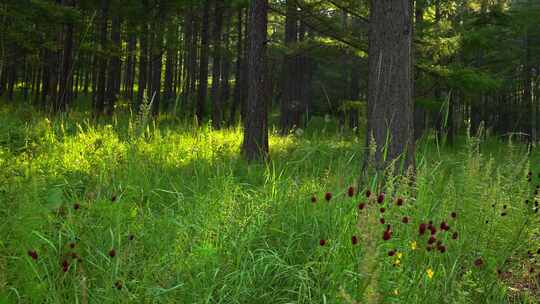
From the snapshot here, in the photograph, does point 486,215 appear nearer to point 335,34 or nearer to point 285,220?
point 285,220

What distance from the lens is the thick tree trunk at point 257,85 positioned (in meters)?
7.97

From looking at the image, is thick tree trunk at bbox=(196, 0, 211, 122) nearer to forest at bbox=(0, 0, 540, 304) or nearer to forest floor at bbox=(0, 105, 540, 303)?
forest at bbox=(0, 0, 540, 304)

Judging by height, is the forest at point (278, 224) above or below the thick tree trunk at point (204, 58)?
below

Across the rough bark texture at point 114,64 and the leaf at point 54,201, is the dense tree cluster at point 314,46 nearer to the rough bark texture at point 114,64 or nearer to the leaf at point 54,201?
the rough bark texture at point 114,64

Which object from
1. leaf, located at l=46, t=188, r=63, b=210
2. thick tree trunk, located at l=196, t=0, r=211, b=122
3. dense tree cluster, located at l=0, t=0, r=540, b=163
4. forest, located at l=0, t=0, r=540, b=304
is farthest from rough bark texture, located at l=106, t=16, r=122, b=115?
leaf, located at l=46, t=188, r=63, b=210

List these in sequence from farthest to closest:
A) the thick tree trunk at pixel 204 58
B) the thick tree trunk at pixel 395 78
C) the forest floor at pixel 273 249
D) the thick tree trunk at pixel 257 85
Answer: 1. the thick tree trunk at pixel 204 58
2. the thick tree trunk at pixel 257 85
3. the thick tree trunk at pixel 395 78
4. the forest floor at pixel 273 249

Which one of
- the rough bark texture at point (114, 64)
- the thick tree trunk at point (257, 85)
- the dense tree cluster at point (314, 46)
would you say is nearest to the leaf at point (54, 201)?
the dense tree cluster at point (314, 46)

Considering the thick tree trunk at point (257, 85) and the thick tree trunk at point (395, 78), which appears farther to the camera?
the thick tree trunk at point (257, 85)

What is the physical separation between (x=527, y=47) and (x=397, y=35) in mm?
25387

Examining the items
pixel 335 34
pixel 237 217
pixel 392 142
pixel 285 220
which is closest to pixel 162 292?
pixel 237 217

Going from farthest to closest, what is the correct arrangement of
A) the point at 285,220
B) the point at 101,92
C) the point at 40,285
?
the point at 101,92 → the point at 285,220 → the point at 40,285

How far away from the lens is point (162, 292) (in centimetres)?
223

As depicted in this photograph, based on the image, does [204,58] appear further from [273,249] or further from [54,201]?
[273,249]

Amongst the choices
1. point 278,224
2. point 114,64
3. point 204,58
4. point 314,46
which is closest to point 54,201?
point 278,224
